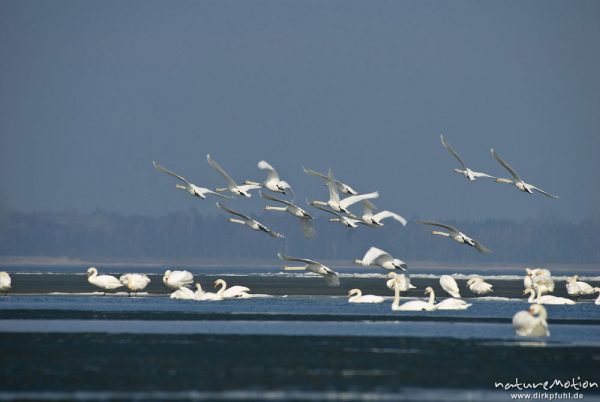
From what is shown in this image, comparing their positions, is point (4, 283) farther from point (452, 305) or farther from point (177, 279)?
point (452, 305)

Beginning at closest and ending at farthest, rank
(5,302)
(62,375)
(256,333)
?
(62,375) → (256,333) → (5,302)

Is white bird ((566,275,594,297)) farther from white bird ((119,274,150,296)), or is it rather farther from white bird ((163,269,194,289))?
white bird ((119,274,150,296))

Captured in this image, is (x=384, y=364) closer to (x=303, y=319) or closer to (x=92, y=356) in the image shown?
(x=92, y=356)

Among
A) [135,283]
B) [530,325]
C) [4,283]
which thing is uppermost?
[135,283]

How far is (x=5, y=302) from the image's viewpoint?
214ft

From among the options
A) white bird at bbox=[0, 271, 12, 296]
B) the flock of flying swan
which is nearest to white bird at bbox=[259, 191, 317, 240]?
the flock of flying swan

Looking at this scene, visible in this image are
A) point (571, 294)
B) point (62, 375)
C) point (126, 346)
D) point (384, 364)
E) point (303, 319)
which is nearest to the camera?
point (62, 375)

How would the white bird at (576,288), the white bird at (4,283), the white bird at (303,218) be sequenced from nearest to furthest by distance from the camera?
the white bird at (303,218)
the white bird at (4,283)
the white bird at (576,288)

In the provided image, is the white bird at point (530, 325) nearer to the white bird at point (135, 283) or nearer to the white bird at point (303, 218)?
the white bird at point (303, 218)

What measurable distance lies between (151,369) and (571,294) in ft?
137

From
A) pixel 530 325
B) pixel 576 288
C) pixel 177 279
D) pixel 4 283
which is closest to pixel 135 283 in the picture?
pixel 177 279

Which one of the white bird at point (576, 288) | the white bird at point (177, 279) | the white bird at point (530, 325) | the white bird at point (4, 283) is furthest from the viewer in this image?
the white bird at point (177, 279)

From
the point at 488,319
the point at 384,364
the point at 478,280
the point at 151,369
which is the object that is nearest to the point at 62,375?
the point at 151,369

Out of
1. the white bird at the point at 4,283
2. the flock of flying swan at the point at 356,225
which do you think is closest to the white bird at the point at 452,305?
the flock of flying swan at the point at 356,225
